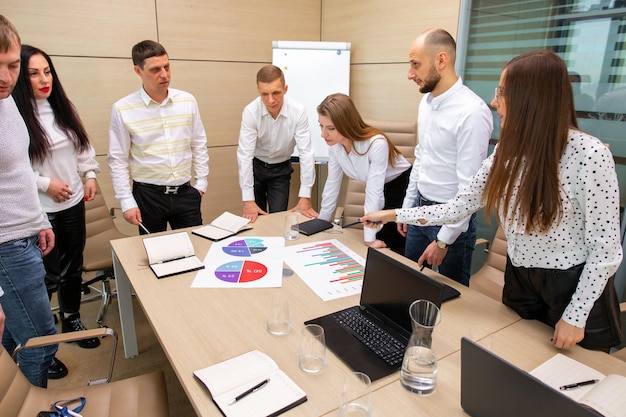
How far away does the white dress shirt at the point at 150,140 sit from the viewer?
2.61 metres

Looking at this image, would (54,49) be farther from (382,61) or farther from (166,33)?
(382,61)

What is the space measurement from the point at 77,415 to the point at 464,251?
1.83 metres

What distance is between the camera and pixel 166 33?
3.63 metres

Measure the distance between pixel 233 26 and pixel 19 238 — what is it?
298 cm

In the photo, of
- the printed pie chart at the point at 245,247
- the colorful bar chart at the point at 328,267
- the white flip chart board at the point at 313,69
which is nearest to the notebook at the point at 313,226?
the colorful bar chart at the point at 328,267

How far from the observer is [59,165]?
2.37 meters

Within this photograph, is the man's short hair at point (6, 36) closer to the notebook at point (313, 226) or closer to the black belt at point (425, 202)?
the notebook at point (313, 226)

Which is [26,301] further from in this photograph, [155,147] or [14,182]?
[155,147]

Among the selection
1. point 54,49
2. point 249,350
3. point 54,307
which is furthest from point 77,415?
point 54,49

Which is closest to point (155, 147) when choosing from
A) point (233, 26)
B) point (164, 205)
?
point (164, 205)

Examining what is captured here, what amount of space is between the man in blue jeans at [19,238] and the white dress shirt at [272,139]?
1.37 metres

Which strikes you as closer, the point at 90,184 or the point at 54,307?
the point at 90,184

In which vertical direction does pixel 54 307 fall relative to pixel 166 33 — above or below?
below

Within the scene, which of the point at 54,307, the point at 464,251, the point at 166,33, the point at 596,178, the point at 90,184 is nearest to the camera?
the point at 596,178
